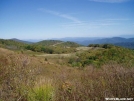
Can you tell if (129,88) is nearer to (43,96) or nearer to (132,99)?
(132,99)

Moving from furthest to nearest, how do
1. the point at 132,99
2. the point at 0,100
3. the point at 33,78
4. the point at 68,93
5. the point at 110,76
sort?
the point at 33,78 → the point at 110,76 → the point at 68,93 → the point at 0,100 → the point at 132,99

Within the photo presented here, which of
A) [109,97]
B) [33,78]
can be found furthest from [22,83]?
[109,97]

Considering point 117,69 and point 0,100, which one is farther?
point 117,69

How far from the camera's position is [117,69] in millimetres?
3871

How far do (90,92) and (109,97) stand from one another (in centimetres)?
46

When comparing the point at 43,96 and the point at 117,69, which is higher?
the point at 117,69

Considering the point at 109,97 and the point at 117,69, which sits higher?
the point at 117,69

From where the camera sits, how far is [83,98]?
3.26 meters

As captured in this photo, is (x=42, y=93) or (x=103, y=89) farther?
(x=103, y=89)

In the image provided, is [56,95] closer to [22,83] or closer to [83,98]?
[83,98]

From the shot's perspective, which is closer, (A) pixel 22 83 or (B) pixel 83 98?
(B) pixel 83 98

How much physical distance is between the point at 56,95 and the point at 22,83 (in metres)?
1.00

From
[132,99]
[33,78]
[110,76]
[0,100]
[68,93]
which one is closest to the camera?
[132,99]

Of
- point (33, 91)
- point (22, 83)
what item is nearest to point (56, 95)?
point (33, 91)
